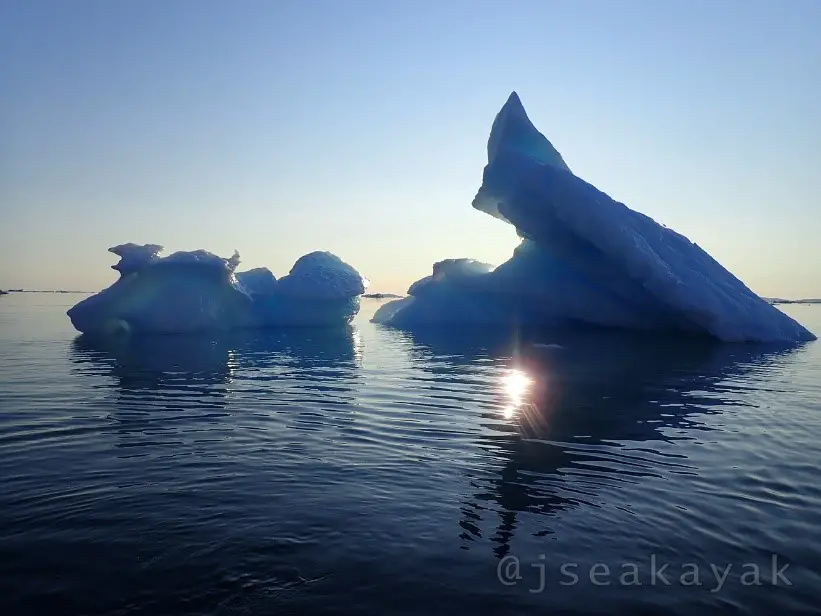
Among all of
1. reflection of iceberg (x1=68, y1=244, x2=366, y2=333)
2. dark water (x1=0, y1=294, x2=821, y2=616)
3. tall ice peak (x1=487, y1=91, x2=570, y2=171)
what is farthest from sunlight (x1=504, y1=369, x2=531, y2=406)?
reflection of iceberg (x1=68, y1=244, x2=366, y2=333)

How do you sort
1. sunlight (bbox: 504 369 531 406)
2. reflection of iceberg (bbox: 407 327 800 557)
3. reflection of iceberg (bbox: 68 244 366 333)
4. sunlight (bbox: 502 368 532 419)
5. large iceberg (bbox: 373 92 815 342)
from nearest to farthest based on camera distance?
reflection of iceberg (bbox: 407 327 800 557)
sunlight (bbox: 502 368 532 419)
sunlight (bbox: 504 369 531 406)
large iceberg (bbox: 373 92 815 342)
reflection of iceberg (bbox: 68 244 366 333)

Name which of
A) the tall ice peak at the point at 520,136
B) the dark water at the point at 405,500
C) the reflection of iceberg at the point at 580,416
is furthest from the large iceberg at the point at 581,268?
the dark water at the point at 405,500

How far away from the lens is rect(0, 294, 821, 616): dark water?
17.4ft

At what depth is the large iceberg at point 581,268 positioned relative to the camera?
99.6 ft

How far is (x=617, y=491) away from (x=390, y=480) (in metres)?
3.13

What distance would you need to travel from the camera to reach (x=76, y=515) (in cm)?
693

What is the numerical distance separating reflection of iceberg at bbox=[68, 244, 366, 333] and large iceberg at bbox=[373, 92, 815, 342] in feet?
30.9

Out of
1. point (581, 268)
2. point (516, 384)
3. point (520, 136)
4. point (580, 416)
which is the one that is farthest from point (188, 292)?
point (580, 416)

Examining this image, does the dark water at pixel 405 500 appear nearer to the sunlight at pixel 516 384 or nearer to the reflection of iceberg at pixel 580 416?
the reflection of iceberg at pixel 580 416

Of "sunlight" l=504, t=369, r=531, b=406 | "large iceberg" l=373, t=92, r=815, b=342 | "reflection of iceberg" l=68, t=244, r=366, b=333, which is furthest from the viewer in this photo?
"reflection of iceberg" l=68, t=244, r=366, b=333

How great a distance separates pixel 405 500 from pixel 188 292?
33.2 meters

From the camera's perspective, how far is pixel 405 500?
761cm

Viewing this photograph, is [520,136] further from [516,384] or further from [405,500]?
[405,500]

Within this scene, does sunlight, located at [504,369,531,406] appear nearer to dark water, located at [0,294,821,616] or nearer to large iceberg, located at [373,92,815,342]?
dark water, located at [0,294,821,616]
